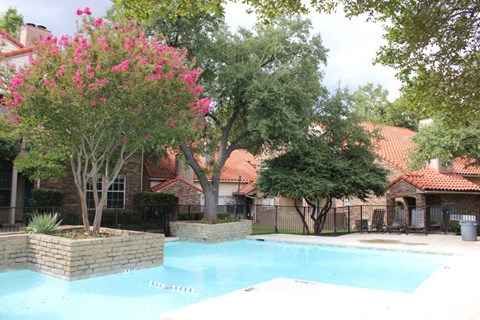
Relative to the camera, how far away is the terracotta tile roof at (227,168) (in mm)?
25344

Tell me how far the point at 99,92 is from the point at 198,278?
17.8 ft

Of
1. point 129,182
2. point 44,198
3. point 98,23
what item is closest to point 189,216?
point 129,182

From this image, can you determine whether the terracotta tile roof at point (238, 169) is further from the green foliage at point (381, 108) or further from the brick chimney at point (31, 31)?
the brick chimney at point (31, 31)

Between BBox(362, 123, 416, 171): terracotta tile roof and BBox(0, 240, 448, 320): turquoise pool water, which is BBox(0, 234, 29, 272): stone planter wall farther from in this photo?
BBox(362, 123, 416, 171): terracotta tile roof

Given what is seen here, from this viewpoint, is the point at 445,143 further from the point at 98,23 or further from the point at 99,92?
the point at 98,23

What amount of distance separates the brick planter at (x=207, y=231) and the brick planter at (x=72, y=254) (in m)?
5.86

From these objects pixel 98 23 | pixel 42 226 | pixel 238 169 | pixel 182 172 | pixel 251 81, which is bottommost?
pixel 42 226

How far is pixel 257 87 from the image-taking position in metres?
16.6

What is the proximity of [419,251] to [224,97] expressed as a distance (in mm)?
10660

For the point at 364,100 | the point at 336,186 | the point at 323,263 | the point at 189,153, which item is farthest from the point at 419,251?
the point at 364,100

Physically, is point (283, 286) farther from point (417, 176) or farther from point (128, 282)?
point (417, 176)

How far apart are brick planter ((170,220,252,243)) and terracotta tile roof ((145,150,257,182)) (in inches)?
241

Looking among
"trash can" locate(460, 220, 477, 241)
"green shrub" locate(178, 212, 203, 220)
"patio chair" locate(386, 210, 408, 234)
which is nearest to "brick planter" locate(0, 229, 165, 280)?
"green shrub" locate(178, 212, 203, 220)

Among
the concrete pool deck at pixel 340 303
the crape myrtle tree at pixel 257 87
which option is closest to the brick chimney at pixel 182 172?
the crape myrtle tree at pixel 257 87
